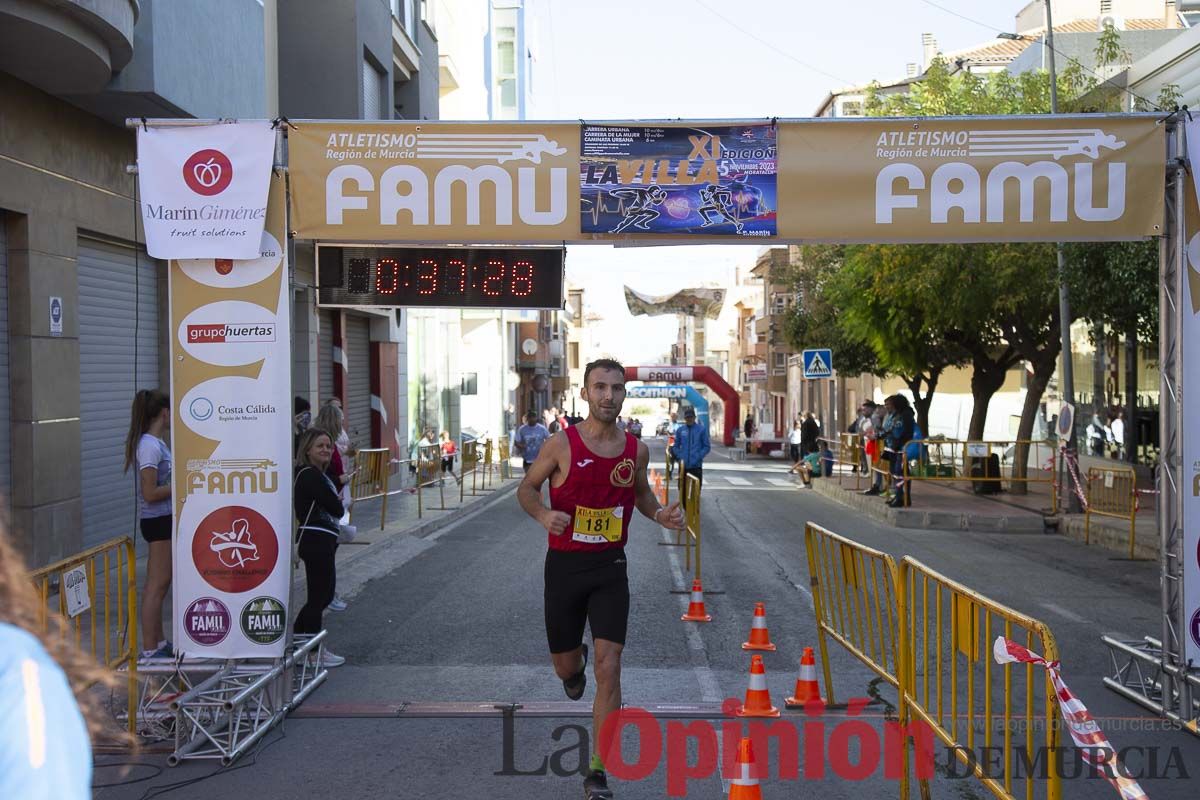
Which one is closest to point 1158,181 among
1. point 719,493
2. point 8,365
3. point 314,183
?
point 314,183

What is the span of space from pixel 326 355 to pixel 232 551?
53.2 ft

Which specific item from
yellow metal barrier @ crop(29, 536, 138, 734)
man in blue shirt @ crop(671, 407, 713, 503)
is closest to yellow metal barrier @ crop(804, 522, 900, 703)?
yellow metal barrier @ crop(29, 536, 138, 734)

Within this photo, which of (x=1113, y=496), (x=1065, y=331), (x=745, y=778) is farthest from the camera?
(x=1065, y=331)

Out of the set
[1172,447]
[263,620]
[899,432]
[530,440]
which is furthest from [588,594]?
[530,440]

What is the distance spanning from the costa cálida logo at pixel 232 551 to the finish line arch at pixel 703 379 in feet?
170

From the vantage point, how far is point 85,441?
1229 cm

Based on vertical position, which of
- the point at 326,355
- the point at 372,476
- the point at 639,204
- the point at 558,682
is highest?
the point at 639,204

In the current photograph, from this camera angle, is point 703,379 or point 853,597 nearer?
point 853,597

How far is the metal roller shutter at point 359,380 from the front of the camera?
2409 cm

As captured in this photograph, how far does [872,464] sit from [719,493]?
3.87 m

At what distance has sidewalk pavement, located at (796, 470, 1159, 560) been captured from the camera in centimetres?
1622

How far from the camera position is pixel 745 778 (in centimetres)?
476

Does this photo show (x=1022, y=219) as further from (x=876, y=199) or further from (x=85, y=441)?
(x=85, y=441)

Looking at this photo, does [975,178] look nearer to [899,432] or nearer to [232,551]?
[232,551]
